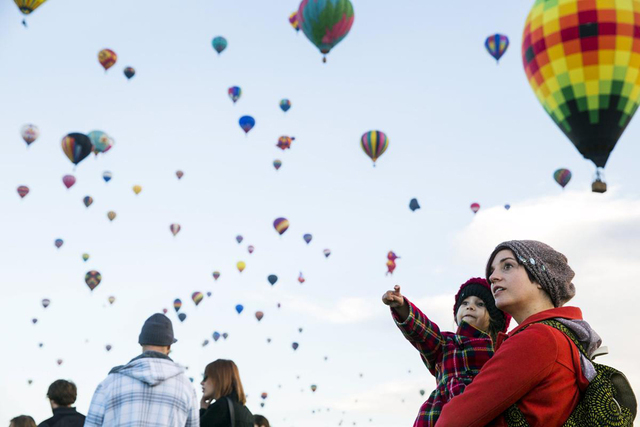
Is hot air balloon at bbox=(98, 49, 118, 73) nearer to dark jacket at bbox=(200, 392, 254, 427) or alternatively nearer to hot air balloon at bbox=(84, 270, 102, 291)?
hot air balloon at bbox=(84, 270, 102, 291)

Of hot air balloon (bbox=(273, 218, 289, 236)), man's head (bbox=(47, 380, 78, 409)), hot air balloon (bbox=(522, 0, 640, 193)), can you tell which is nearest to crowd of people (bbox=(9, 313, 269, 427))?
man's head (bbox=(47, 380, 78, 409))

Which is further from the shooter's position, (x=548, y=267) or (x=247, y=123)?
(x=247, y=123)

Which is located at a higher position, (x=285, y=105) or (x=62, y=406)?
(x=285, y=105)

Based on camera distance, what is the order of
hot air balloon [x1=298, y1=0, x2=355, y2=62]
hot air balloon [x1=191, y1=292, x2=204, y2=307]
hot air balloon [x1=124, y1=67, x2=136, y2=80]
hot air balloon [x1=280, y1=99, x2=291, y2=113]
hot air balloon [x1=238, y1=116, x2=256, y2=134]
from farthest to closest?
1. hot air balloon [x1=191, y1=292, x2=204, y2=307]
2. hot air balloon [x1=280, y1=99, x2=291, y2=113]
3. hot air balloon [x1=124, y1=67, x2=136, y2=80]
4. hot air balloon [x1=238, y1=116, x2=256, y2=134]
5. hot air balloon [x1=298, y1=0, x2=355, y2=62]

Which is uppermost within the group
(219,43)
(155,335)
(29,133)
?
(219,43)

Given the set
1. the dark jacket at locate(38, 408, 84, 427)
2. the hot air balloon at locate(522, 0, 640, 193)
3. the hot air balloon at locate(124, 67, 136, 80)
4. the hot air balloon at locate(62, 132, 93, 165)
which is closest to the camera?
the dark jacket at locate(38, 408, 84, 427)

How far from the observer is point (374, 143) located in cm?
3275

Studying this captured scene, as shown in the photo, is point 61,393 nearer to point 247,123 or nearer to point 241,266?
point 247,123

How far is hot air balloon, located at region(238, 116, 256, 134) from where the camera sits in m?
37.5

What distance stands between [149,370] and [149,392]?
0.16m

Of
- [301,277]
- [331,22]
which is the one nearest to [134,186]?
[301,277]

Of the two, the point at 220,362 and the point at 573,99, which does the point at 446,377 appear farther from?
the point at 573,99

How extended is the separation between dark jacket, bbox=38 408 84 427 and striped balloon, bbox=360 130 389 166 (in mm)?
26274

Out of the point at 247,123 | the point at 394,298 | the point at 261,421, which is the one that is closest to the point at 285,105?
the point at 247,123
